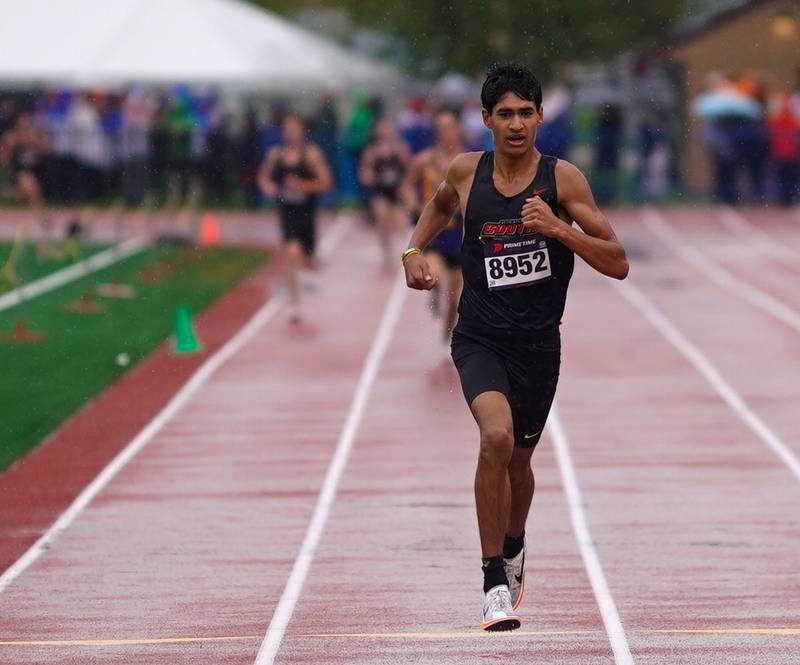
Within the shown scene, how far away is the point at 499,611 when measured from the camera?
23.6 feet

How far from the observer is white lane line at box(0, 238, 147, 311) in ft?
73.7

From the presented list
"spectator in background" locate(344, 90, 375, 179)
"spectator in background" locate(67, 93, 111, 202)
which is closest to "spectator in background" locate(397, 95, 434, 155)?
"spectator in background" locate(344, 90, 375, 179)

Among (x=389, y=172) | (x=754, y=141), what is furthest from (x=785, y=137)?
(x=389, y=172)

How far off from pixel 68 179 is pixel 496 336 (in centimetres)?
2883

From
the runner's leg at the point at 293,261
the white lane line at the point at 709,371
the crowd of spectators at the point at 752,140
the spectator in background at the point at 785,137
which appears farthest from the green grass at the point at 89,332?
the spectator in background at the point at 785,137

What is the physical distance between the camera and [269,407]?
15047 mm

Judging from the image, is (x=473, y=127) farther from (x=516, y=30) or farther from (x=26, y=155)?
(x=26, y=155)

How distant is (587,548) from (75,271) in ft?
55.2

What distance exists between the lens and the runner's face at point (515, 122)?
730cm

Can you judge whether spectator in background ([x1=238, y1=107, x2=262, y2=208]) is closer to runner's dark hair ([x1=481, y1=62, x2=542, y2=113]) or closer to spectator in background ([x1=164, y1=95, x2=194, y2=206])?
spectator in background ([x1=164, y1=95, x2=194, y2=206])

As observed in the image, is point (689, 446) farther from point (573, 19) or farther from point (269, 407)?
point (573, 19)

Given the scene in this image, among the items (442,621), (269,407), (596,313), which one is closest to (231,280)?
(596,313)

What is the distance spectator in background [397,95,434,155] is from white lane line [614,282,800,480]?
8812 millimetres

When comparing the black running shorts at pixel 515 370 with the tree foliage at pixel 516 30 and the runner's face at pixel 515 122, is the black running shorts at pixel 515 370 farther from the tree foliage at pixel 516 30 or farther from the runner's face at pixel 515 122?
the tree foliage at pixel 516 30
